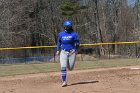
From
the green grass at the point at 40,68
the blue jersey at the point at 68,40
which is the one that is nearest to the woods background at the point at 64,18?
the green grass at the point at 40,68

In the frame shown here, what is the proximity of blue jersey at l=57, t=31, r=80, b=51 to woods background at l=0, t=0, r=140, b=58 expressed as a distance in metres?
29.5

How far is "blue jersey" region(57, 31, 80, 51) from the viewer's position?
12.4m

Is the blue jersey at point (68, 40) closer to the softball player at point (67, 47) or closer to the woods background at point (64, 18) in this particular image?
the softball player at point (67, 47)

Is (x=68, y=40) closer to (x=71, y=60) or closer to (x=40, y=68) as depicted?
(x=71, y=60)

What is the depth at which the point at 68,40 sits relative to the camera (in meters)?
12.4

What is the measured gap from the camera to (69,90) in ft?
37.9

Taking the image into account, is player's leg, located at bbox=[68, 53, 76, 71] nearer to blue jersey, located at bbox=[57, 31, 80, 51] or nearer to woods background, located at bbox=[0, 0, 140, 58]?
blue jersey, located at bbox=[57, 31, 80, 51]

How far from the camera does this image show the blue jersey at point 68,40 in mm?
12391

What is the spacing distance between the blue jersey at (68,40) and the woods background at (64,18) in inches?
1160

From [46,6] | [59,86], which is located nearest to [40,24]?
[46,6]

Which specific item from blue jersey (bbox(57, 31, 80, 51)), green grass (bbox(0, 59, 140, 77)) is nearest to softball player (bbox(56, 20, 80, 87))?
blue jersey (bbox(57, 31, 80, 51))

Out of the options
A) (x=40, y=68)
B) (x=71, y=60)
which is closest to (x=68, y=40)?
(x=71, y=60)

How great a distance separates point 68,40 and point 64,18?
4880 centimetres

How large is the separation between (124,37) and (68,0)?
14529 mm
